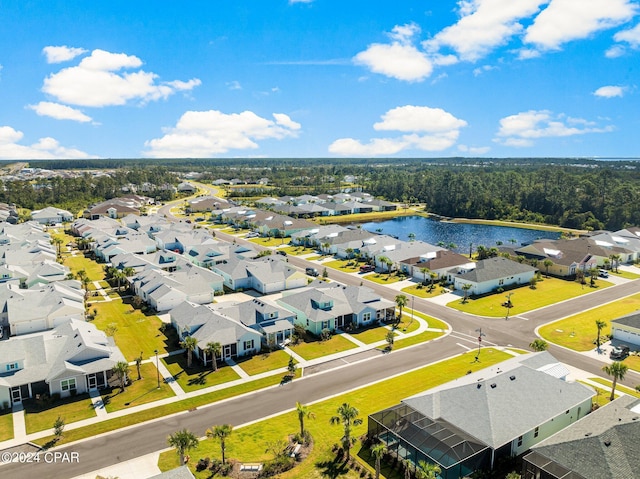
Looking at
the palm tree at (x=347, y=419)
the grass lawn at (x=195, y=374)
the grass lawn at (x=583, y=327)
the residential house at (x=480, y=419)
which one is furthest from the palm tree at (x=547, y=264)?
the palm tree at (x=347, y=419)

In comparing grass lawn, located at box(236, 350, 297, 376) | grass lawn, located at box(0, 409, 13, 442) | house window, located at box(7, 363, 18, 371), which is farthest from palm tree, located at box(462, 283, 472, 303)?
grass lawn, located at box(0, 409, 13, 442)

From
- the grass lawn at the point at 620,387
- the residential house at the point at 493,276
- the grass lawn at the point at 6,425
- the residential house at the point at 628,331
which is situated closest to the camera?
the grass lawn at the point at 6,425

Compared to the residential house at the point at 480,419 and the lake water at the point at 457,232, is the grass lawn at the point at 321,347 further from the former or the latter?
the lake water at the point at 457,232

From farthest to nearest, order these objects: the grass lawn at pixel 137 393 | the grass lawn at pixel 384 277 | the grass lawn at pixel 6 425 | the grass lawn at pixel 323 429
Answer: the grass lawn at pixel 384 277, the grass lawn at pixel 137 393, the grass lawn at pixel 6 425, the grass lawn at pixel 323 429

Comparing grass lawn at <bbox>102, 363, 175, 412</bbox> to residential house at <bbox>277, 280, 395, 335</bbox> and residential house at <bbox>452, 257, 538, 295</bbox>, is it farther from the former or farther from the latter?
residential house at <bbox>452, 257, 538, 295</bbox>

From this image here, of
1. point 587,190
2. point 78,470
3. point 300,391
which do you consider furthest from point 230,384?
point 587,190

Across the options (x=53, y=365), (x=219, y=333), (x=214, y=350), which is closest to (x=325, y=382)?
(x=214, y=350)

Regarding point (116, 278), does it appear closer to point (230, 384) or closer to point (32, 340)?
point (32, 340)
